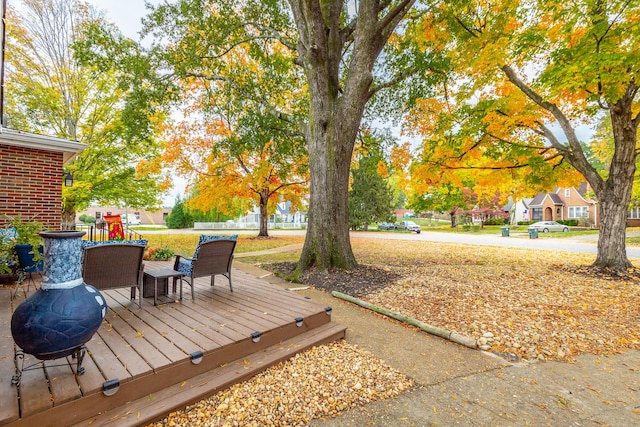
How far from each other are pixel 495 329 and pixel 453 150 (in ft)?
20.1

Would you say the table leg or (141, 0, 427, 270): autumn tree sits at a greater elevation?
(141, 0, 427, 270): autumn tree

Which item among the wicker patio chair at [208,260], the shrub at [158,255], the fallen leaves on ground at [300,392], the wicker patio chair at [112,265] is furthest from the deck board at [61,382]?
the shrub at [158,255]

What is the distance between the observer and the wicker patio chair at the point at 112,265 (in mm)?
3398

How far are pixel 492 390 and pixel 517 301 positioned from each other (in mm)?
3226

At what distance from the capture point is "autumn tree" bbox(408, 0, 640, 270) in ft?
20.1

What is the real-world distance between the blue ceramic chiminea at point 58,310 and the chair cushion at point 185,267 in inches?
87.5

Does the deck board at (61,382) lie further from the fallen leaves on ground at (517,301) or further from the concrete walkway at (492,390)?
the fallen leaves on ground at (517,301)

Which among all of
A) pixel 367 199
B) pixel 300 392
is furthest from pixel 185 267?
pixel 367 199

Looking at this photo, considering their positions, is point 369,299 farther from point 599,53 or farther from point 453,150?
point 599,53

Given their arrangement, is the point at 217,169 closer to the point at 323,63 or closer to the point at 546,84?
the point at 323,63

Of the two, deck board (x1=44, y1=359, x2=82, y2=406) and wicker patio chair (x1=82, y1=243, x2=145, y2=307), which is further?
wicker patio chair (x1=82, y1=243, x2=145, y2=307)

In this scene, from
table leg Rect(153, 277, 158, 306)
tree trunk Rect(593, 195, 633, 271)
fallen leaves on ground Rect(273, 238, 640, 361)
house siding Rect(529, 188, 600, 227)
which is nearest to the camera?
fallen leaves on ground Rect(273, 238, 640, 361)

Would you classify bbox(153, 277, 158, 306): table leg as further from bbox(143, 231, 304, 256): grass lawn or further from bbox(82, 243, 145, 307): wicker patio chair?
bbox(143, 231, 304, 256): grass lawn

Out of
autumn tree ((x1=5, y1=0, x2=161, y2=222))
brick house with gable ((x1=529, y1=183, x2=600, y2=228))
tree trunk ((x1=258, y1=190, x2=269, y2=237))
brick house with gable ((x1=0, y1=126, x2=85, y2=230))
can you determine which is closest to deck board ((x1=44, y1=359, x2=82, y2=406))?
brick house with gable ((x1=0, y1=126, x2=85, y2=230))
